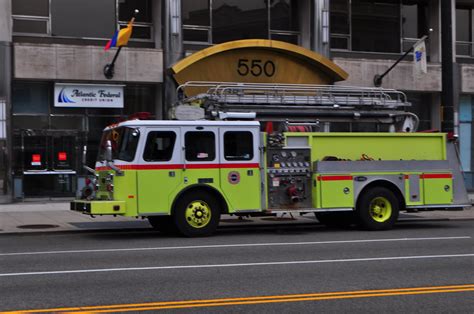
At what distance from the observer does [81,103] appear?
22031 mm

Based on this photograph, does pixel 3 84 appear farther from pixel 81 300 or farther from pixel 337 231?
pixel 81 300

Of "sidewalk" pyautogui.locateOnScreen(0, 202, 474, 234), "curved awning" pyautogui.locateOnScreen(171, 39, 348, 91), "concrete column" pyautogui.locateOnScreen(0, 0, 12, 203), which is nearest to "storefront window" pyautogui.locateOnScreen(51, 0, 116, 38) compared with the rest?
"concrete column" pyautogui.locateOnScreen(0, 0, 12, 203)

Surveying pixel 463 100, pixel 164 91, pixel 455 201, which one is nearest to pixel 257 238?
pixel 455 201

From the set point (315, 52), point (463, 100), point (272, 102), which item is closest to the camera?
point (272, 102)

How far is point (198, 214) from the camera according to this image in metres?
13.2

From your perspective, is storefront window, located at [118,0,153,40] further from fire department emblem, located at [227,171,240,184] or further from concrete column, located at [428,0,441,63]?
concrete column, located at [428,0,441,63]

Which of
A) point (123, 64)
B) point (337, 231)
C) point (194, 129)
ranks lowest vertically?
point (337, 231)

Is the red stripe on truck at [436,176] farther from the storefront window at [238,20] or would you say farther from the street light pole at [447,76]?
the storefront window at [238,20]

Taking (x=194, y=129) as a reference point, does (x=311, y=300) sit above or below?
below

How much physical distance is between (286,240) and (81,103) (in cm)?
1192

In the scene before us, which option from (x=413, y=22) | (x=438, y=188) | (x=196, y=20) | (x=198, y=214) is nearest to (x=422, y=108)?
(x=413, y=22)

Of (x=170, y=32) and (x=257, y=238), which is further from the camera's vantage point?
(x=170, y=32)

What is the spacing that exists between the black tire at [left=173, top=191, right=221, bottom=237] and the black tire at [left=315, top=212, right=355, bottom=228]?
3596 mm

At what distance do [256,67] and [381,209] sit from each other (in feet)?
33.5
